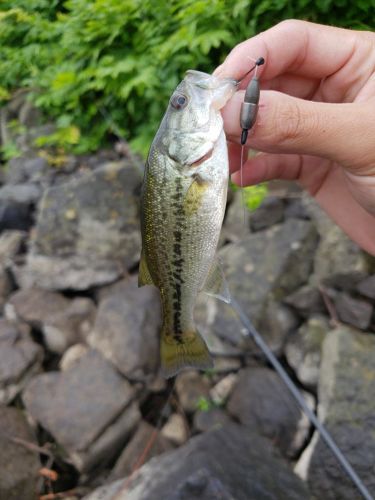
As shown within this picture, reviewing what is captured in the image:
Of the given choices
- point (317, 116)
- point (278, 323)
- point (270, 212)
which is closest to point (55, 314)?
point (278, 323)

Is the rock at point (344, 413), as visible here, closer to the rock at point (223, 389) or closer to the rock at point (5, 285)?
the rock at point (223, 389)

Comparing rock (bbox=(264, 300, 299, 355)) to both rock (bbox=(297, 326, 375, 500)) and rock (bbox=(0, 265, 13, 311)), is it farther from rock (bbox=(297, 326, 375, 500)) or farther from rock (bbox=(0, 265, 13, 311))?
rock (bbox=(0, 265, 13, 311))

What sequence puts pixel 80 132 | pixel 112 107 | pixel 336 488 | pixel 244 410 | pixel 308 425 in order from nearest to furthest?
pixel 336 488 → pixel 308 425 → pixel 244 410 → pixel 112 107 → pixel 80 132

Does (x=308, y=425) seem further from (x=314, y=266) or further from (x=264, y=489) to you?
(x=314, y=266)

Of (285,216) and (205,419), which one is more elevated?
(285,216)

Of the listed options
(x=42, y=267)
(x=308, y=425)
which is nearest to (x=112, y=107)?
(x=42, y=267)

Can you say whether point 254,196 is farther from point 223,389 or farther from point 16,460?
point 16,460

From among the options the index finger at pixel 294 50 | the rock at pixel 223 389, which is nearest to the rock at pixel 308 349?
the rock at pixel 223 389

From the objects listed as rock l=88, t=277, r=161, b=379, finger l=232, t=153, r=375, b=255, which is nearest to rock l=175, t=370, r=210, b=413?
rock l=88, t=277, r=161, b=379
